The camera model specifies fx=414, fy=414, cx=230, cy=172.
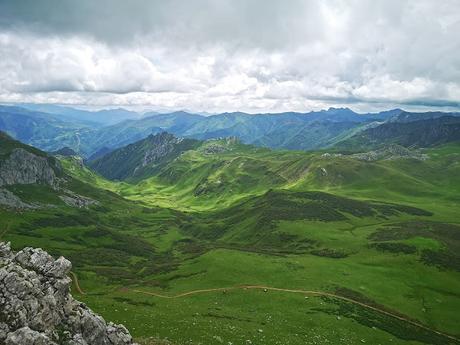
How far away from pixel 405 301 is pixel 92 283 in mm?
88055

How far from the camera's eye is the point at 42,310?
1505 inches

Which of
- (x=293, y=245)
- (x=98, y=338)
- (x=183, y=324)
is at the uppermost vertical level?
(x=98, y=338)

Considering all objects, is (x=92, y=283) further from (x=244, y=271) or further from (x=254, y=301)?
(x=254, y=301)

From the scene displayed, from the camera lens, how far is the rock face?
1380 inches

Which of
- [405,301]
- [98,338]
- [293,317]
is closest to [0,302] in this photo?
[98,338]

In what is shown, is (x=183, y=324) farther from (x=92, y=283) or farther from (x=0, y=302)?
(x=92, y=283)

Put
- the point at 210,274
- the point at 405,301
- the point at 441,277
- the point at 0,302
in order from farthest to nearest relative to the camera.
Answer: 1. the point at 441,277
2. the point at 210,274
3. the point at 405,301
4. the point at 0,302

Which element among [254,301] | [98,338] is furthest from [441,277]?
[98,338]

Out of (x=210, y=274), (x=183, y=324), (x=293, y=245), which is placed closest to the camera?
(x=183, y=324)

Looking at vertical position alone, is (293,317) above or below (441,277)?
above

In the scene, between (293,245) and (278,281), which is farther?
(293,245)

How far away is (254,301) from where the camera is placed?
92250mm

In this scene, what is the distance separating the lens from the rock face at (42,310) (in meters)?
35.1

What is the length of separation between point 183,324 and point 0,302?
30048 millimetres
